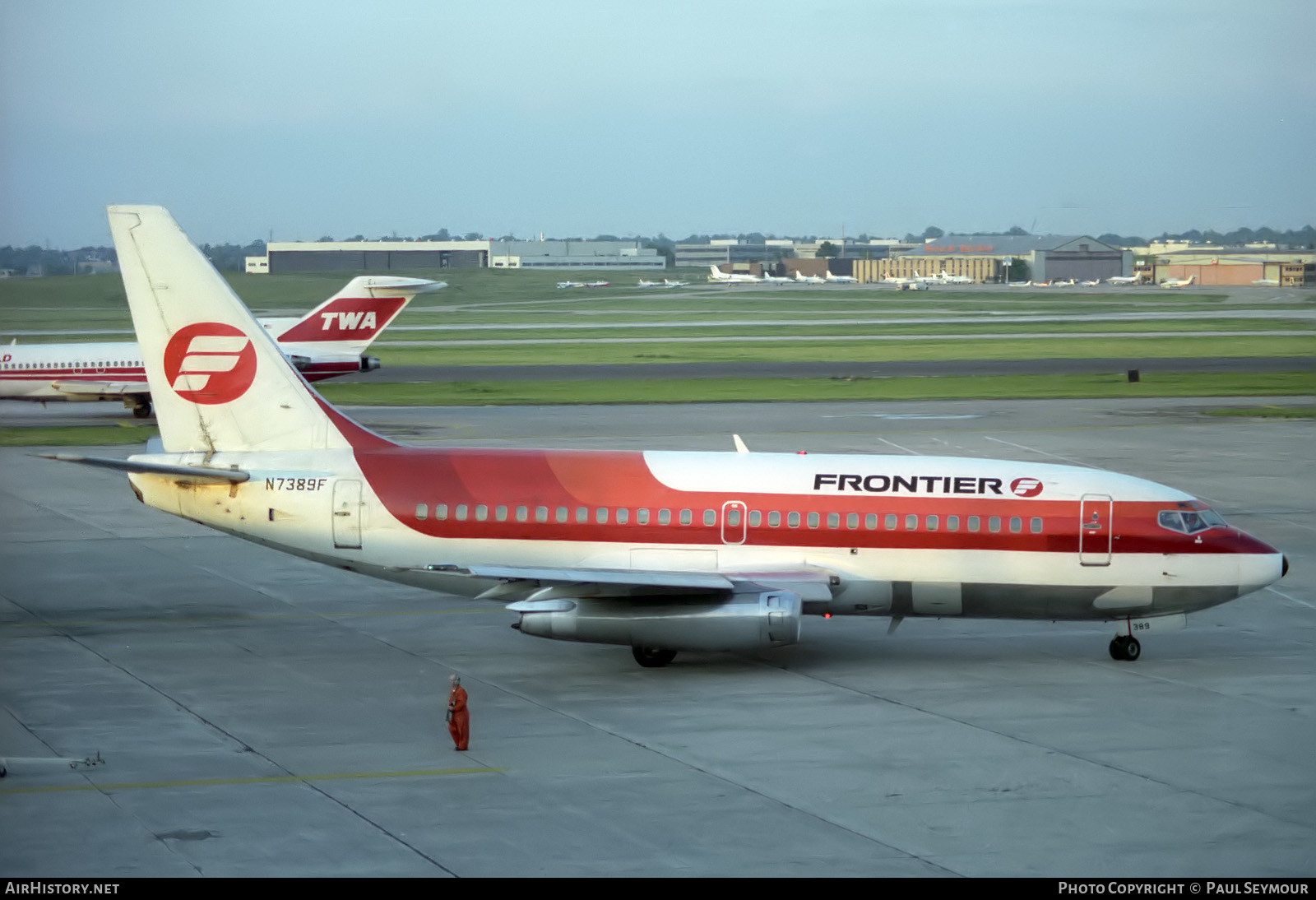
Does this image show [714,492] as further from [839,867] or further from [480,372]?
[480,372]

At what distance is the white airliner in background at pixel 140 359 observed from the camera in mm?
70812

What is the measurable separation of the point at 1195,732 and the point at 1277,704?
271 centimetres

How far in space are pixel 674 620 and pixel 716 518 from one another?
251 cm

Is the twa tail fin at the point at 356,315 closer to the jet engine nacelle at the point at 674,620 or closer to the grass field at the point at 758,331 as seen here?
the grass field at the point at 758,331

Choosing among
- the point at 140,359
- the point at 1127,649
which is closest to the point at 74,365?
the point at 140,359

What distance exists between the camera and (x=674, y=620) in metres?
26.3

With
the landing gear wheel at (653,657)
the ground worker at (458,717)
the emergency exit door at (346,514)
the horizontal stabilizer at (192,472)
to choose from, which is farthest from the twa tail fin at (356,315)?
the ground worker at (458,717)

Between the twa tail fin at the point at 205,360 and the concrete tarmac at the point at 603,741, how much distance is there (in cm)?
413

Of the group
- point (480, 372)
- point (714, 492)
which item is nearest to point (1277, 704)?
point (714, 492)

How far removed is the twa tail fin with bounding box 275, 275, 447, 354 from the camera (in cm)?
7075

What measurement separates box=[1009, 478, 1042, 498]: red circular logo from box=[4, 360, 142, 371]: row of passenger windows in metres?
52.6

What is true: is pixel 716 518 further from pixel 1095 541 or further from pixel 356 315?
pixel 356 315

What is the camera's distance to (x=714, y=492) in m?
28.2

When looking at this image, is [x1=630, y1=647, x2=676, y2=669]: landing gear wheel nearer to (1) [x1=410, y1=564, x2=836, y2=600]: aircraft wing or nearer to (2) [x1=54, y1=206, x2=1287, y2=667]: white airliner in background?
(2) [x1=54, y1=206, x2=1287, y2=667]: white airliner in background
